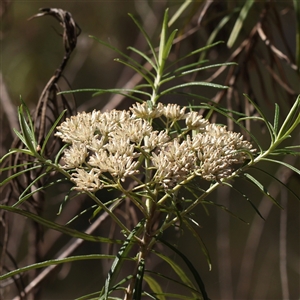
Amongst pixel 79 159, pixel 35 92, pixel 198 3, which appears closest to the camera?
pixel 79 159

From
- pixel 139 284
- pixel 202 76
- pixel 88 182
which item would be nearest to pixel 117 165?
pixel 88 182

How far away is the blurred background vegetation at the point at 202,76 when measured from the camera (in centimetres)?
140

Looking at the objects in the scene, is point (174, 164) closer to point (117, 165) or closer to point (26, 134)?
point (117, 165)

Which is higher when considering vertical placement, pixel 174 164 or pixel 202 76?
pixel 174 164

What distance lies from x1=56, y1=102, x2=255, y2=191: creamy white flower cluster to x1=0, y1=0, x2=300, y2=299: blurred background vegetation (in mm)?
616

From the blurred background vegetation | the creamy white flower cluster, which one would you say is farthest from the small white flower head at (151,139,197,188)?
the blurred background vegetation

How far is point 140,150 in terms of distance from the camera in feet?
1.88

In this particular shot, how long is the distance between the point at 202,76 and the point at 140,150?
1.66 meters

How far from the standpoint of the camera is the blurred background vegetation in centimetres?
140

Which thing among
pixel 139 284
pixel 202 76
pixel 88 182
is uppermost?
pixel 88 182

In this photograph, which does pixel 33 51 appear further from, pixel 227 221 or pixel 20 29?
pixel 227 221

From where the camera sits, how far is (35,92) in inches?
81.4

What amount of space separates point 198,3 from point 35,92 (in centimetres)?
94

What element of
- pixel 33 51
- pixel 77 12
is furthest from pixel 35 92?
pixel 77 12
